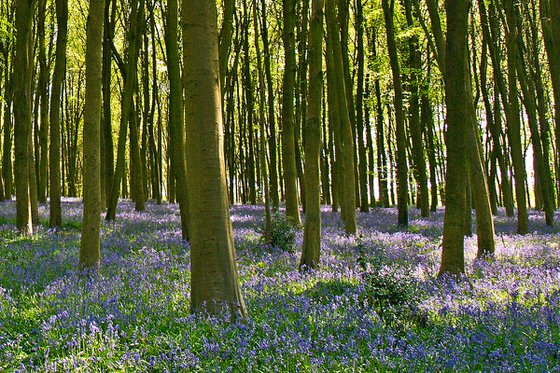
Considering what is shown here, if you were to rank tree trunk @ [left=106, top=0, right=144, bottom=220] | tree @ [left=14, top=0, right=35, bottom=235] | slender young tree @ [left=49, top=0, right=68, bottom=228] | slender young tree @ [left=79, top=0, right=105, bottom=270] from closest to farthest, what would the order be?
slender young tree @ [left=79, top=0, right=105, bottom=270], tree @ [left=14, top=0, right=35, bottom=235], slender young tree @ [left=49, top=0, right=68, bottom=228], tree trunk @ [left=106, top=0, right=144, bottom=220]

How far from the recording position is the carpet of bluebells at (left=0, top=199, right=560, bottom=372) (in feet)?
12.9

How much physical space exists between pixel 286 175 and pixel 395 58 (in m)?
5.47

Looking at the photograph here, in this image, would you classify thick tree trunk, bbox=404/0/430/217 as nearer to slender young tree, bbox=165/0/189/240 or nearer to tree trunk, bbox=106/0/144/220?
slender young tree, bbox=165/0/189/240

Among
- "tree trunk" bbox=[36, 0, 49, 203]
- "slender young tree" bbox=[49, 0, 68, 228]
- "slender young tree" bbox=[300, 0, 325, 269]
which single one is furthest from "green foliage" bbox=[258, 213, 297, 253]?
"tree trunk" bbox=[36, 0, 49, 203]

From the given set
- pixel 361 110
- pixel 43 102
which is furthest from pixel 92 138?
pixel 43 102

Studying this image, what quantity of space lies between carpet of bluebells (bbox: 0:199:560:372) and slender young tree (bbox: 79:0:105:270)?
66 centimetres

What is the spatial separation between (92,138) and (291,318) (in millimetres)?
5178

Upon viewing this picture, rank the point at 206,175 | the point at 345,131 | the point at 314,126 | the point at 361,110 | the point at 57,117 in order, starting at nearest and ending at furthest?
the point at 206,175, the point at 314,126, the point at 57,117, the point at 345,131, the point at 361,110

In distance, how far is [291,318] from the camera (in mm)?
5230

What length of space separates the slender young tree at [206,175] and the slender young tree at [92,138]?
3583 mm

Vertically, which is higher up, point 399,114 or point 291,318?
point 399,114

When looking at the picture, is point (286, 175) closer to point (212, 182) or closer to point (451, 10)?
point (451, 10)

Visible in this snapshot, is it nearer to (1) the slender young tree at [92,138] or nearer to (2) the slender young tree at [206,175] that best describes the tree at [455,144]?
(2) the slender young tree at [206,175]

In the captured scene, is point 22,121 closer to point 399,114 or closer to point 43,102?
point 43,102
